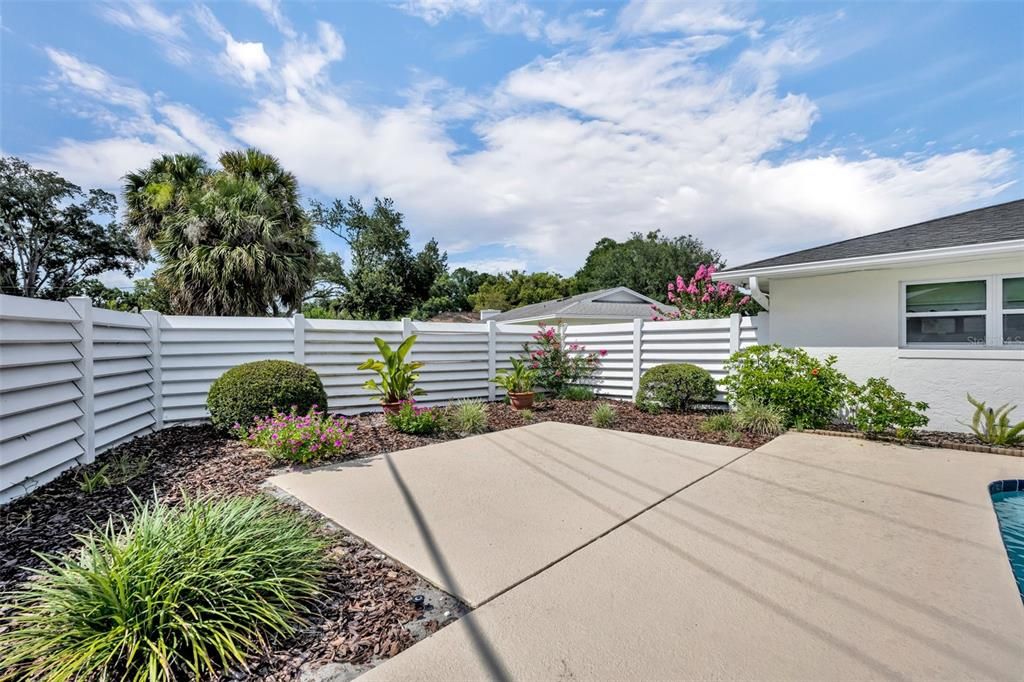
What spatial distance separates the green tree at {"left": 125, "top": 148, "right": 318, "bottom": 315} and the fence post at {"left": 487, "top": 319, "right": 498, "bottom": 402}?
18.7 ft

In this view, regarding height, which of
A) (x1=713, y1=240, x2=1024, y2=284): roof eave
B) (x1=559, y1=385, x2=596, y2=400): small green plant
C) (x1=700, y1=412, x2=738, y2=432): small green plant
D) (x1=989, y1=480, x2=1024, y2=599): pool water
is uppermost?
(x1=713, y1=240, x2=1024, y2=284): roof eave

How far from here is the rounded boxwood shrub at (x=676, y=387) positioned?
7.31m

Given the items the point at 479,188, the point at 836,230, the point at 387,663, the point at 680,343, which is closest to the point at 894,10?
the point at 680,343

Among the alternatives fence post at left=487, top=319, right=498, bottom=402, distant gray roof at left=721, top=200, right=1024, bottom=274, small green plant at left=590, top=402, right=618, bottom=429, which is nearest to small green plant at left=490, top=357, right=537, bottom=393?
fence post at left=487, top=319, right=498, bottom=402

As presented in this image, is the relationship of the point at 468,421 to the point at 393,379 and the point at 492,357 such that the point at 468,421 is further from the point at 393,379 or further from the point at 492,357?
the point at 492,357

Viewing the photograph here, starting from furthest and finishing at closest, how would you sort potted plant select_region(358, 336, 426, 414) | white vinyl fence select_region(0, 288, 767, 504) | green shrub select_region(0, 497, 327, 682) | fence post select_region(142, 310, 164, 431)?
potted plant select_region(358, 336, 426, 414) < fence post select_region(142, 310, 164, 431) < white vinyl fence select_region(0, 288, 767, 504) < green shrub select_region(0, 497, 327, 682)

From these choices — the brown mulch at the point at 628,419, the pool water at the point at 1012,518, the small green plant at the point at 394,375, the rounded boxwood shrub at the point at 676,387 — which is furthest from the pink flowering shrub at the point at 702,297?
the small green plant at the point at 394,375

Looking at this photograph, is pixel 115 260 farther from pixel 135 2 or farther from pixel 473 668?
pixel 473 668

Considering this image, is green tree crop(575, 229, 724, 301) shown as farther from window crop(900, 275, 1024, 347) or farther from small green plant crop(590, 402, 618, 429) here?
small green plant crop(590, 402, 618, 429)

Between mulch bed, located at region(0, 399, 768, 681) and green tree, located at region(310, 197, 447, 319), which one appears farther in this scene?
green tree, located at region(310, 197, 447, 319)

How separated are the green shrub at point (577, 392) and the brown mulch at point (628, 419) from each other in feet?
0.52

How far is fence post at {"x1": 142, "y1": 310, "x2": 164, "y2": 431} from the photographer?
589 cm

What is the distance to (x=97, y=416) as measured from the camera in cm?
442

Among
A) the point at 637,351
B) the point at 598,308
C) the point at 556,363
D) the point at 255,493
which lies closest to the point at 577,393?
the point at 556,363
